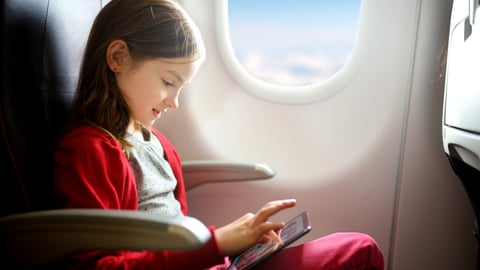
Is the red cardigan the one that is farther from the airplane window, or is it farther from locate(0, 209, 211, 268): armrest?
the airplane window

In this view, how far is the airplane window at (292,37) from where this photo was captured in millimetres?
1325

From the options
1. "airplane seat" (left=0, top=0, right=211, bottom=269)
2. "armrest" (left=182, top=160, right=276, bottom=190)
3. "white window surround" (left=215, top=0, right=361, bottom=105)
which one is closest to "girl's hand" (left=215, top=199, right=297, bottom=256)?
"airplane seat" (left=0, top=0, right=211, bottom=269)

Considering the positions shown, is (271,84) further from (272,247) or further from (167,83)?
(272,247)

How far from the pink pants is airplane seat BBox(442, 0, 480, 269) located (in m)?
0.28

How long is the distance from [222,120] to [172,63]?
0.50 meters

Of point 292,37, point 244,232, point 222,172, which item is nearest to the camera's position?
point 244,232

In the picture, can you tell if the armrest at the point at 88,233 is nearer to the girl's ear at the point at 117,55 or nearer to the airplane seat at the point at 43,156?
the airplane seat at the point at 43,156

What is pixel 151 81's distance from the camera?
0.93m

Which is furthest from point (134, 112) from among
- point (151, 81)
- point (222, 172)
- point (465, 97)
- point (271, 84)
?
point (465, 97)

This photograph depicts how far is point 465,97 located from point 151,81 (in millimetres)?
650

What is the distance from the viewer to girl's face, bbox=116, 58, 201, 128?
0.93 m

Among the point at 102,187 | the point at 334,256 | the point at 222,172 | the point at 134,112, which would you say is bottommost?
the point at 334,256

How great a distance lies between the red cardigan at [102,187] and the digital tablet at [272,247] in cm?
17

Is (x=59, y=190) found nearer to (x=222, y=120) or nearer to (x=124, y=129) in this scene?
(x=124, y=129)
